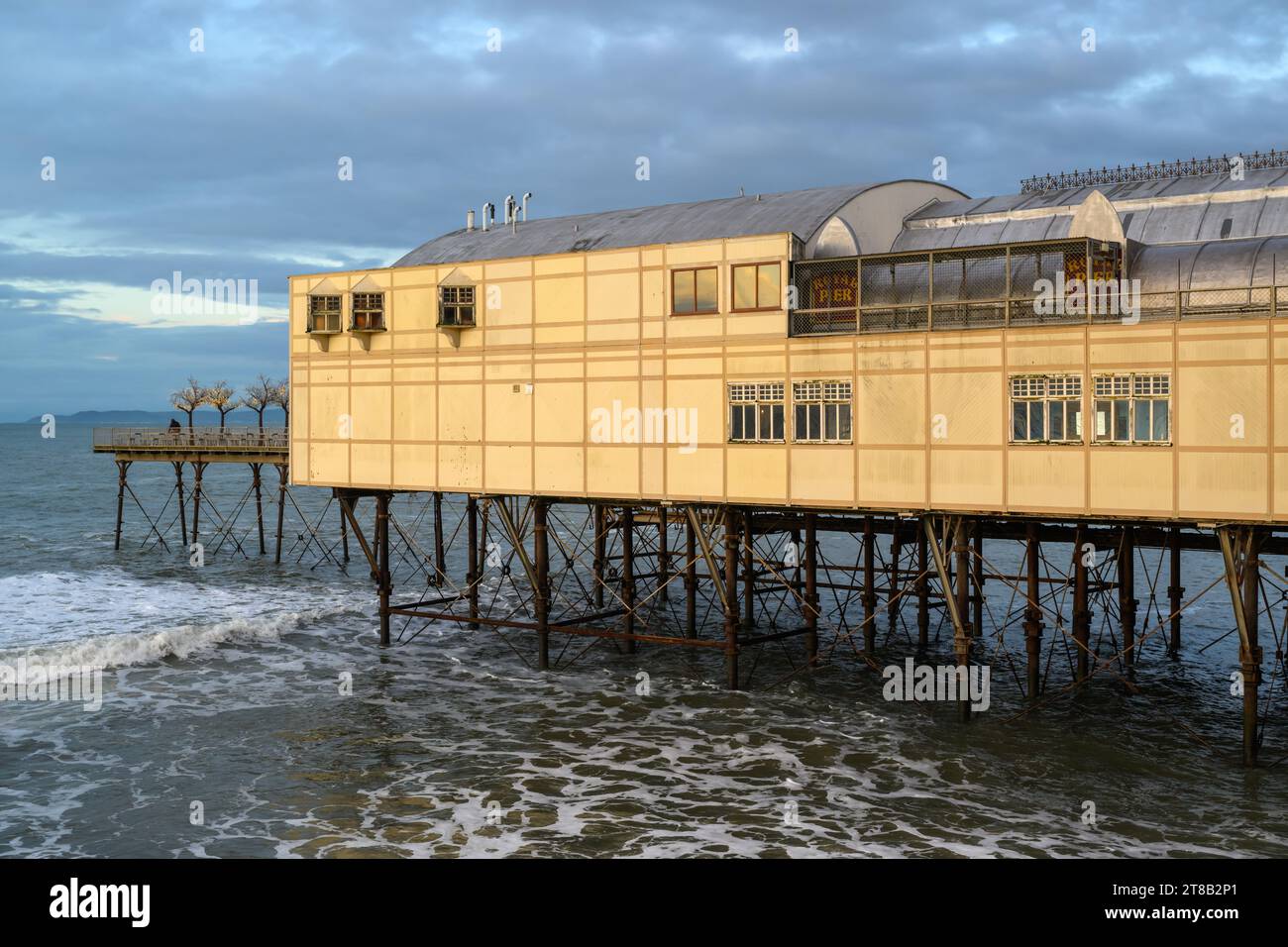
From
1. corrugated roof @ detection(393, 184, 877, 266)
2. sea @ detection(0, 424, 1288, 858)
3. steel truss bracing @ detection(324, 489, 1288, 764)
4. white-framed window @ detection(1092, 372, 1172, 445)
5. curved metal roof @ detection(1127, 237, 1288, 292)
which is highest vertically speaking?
corrugated roof @ detection(393, 184, 877, 266)

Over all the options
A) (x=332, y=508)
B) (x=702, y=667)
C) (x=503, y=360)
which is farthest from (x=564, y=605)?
(x=332, y=508)

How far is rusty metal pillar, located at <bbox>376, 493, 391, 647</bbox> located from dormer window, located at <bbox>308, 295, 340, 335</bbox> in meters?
5.13

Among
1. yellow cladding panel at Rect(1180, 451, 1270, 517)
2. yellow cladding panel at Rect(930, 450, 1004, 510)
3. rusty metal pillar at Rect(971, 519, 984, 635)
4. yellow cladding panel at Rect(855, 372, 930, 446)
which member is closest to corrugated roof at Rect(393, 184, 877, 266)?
yellow cladding panel at Rect(855, 372, 930, 446)

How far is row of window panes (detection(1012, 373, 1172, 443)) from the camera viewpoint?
76.3ft

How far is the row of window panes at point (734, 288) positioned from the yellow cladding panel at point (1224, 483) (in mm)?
9490

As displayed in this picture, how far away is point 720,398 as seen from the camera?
92.7 feet

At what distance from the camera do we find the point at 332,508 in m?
101

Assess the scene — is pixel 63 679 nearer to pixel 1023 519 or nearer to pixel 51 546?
pixel 1023 519

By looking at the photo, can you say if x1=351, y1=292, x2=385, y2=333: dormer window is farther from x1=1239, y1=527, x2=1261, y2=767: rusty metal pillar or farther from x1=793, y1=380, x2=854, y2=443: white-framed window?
x1=1239, y1=527, x2=1261, y2=767: rusty metal pillar

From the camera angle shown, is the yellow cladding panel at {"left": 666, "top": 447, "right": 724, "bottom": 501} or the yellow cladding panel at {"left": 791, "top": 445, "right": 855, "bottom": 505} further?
the yellow cladding panel at {"left": 666, "top": 447, "right": 724, "bottom": 501}

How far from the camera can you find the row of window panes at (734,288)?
27547 mm

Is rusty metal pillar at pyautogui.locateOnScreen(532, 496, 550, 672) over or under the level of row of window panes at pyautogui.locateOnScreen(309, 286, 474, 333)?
under

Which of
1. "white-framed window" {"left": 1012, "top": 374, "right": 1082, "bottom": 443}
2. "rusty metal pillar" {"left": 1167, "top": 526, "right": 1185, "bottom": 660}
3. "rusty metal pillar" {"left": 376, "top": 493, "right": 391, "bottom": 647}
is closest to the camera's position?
"white-framed window" {"left": 1012, "top": 374, "right": 1082, "bottom": 443}
